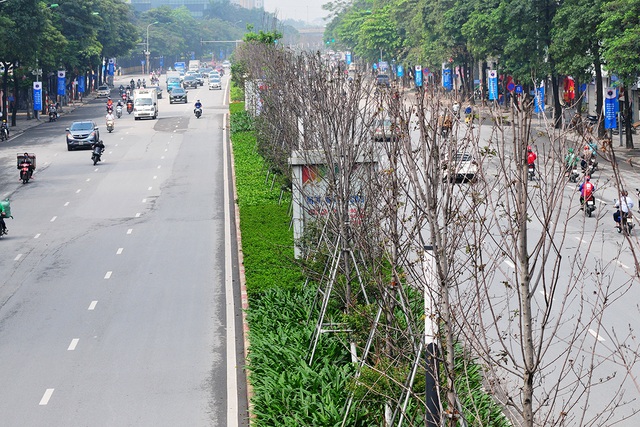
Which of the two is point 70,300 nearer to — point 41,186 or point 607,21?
point 41,186

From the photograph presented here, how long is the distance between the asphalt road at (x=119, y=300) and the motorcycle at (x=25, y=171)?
0.38 meters

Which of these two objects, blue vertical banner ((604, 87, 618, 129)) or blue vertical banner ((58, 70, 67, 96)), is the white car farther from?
blue vertical banner ((604, 87, 618, 129))

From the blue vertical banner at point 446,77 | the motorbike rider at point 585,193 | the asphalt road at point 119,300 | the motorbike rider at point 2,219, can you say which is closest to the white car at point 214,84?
the blue vertical banner at point 446,77

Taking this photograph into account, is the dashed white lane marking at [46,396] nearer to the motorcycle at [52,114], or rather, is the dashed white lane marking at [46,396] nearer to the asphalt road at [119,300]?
the asphalt road at [119,300]

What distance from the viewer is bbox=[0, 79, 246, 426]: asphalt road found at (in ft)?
60.8

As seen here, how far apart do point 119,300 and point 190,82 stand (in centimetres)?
10029

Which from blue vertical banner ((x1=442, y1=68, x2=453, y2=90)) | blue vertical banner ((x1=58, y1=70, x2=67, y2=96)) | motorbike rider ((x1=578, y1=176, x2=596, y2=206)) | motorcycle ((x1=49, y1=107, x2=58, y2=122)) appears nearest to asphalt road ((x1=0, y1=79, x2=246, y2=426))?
motorbike rider ((x1=578, y1=176, x2=596, y2=206))

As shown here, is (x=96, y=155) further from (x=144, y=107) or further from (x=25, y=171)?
(x=144, y=107)

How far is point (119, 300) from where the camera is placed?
2584 cm

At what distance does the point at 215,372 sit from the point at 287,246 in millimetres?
6262

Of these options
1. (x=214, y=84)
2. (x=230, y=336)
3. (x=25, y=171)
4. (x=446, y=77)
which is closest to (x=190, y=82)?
(x=214, y=84)

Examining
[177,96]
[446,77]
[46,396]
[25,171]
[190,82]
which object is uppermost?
[190,82]

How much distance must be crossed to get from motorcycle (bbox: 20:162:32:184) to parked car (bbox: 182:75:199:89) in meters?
77.8

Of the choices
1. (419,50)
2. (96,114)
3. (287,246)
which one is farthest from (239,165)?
(419,50)
